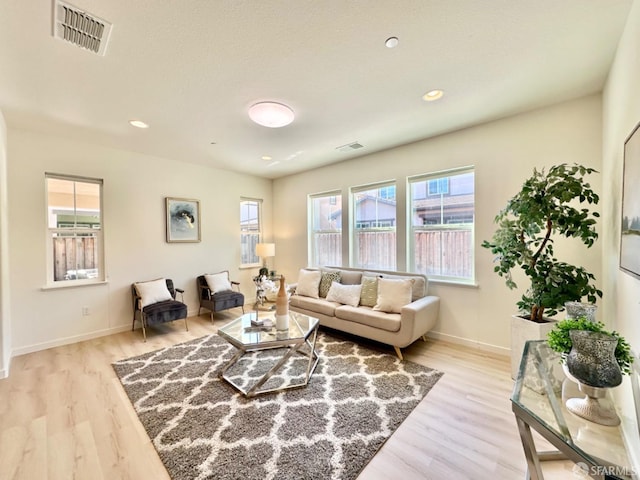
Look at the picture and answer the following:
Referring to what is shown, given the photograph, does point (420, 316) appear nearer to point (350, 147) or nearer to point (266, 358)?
point (266, 358)

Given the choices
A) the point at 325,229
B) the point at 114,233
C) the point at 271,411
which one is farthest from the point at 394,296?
the point at 114,233

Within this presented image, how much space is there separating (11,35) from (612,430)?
12.4ft

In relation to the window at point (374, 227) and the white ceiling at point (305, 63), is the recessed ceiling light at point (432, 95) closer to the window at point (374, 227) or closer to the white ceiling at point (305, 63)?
the white ceiling at point (305, 63)

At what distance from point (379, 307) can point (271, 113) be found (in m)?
2.52

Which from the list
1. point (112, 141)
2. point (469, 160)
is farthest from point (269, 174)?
point (469, 160)

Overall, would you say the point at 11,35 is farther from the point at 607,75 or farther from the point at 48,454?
the point at 607,75

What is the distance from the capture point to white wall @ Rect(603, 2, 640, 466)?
1471mm

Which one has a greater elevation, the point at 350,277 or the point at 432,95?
the point at 432,95

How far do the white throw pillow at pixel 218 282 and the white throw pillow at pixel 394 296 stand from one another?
2.70 m

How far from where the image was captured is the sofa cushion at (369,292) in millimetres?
3518

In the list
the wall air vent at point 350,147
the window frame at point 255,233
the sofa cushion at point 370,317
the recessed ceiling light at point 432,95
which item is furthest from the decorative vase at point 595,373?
the window frame at point 255,233

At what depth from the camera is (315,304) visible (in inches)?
147

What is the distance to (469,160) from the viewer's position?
3.23 metres

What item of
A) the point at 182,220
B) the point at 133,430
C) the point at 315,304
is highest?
the point at 182,220
